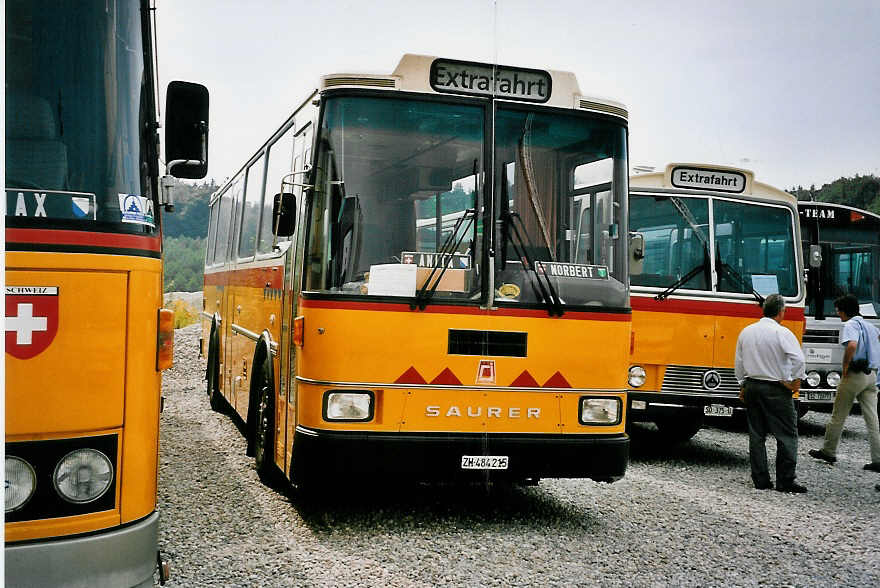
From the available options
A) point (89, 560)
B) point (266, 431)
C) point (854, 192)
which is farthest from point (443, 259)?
point (854, 192)

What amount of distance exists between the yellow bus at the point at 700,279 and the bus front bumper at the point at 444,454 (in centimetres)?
358

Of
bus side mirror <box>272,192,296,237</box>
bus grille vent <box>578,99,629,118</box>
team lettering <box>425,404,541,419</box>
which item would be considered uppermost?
bus grille vent <box>578,99,629,118</box>

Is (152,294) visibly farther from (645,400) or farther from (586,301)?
(645,400)

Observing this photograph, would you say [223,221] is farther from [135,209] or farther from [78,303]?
[78,303]

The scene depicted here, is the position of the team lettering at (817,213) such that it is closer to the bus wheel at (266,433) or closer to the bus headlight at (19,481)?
the bus wheel at (266,433)

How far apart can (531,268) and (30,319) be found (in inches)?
151

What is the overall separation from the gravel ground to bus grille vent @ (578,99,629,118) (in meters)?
3.06

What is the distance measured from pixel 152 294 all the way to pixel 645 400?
285 inches

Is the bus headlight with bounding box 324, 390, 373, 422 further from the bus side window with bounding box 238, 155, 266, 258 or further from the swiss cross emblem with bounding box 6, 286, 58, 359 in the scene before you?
the bus side window with bounding box 238, 155, 266, 258

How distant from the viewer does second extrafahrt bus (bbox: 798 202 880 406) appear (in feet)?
43.1

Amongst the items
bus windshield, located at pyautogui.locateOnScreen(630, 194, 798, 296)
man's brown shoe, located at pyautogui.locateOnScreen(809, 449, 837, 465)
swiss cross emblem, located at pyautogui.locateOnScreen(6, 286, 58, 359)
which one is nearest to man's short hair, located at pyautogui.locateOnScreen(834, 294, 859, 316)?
bus windshield, located at pyautogui.locateOnScreen(630, 194, 798, 296)

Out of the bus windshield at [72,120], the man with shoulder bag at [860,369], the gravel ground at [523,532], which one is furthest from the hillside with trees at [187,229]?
the man with shoulder bag at [860,369]

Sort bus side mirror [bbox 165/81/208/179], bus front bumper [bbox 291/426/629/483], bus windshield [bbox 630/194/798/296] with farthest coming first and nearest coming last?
bus windshield [bbox 630/194/798/296]
bus front bumper [bbox 291/426/629/483]
bus side mirror [bbox 165/81/208/179]

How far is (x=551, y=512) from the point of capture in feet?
24.3
